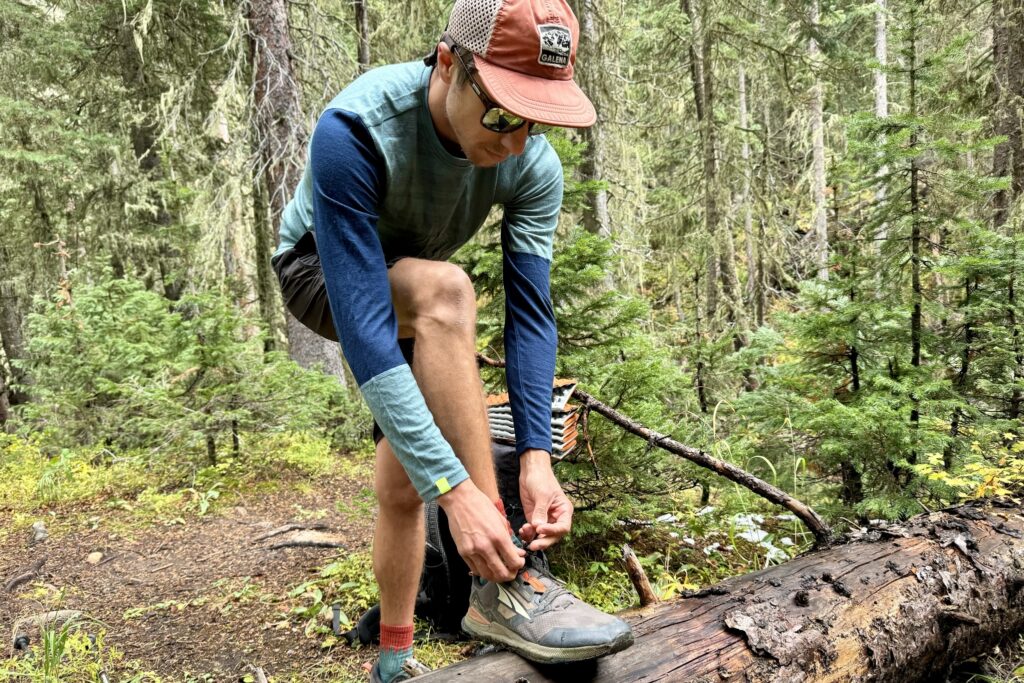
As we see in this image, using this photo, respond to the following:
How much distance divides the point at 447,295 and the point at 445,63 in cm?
62

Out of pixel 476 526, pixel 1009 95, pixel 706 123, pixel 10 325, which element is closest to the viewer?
pixel 476 526

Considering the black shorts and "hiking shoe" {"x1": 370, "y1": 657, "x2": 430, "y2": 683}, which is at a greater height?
the black shorts

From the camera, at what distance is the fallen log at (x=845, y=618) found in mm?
1616

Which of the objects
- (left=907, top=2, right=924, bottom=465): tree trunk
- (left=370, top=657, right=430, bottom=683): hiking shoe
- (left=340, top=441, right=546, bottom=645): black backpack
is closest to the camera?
(left=370, top=657, right=430, bottom=683): hiking shoe

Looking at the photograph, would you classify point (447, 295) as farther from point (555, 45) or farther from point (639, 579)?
point (639, 579)

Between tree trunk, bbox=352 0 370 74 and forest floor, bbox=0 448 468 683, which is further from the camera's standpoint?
tree trunk, bbox=352 0 370 74

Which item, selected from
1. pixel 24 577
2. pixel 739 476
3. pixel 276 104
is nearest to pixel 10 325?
pixel 276 104

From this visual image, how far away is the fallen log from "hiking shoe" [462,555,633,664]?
2.9 inches

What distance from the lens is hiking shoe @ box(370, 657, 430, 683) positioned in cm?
187

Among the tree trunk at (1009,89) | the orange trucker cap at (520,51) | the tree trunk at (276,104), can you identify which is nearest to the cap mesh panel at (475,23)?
the orange trucker cap at (520,51)

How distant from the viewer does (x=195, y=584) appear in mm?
3229

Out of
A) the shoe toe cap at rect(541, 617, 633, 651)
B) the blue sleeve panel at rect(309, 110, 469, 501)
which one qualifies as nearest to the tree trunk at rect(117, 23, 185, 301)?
the blue sleeve panel at rect(309, 110, 469, 501)

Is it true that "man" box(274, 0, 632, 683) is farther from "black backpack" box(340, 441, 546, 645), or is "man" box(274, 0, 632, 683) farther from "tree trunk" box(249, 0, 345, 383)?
"tree trunk" box(249, 0, 345, 383)

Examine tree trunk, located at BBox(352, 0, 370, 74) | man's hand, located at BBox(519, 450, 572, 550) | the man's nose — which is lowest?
man's hand, located at BBox(519, 450, 572, 550)
